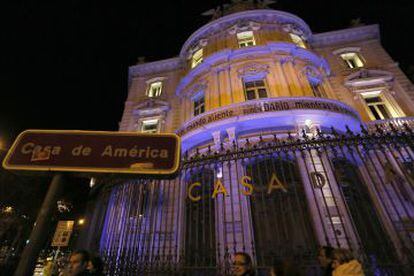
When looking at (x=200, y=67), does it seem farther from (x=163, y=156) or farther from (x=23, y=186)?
(x=23, y=186)

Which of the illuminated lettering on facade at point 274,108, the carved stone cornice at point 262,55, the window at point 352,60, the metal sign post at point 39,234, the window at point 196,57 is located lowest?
the metal sign post at point 39,234

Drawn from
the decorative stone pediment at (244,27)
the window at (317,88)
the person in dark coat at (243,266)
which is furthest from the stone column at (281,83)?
the person in dark coat at (243,266)

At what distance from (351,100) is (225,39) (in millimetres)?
9312

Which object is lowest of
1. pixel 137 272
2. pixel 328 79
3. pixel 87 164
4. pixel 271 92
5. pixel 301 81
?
pixel 137 272

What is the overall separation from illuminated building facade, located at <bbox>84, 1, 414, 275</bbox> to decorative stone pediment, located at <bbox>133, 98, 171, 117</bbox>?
4.1 inches

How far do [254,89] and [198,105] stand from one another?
3974 millimetres

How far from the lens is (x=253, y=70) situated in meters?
14.0

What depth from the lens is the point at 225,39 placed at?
651 inches

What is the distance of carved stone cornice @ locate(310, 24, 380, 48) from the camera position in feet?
57.4

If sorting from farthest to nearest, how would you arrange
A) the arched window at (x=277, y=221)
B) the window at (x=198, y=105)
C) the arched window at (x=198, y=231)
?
1. the window at (x=198, y=105)
2. the arched window at (x=198, y=231)
3. the arched window at (x=277, y=221)

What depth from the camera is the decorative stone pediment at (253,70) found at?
45.3 feet

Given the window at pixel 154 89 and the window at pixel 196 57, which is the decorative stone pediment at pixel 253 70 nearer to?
the window at pixel 196 57

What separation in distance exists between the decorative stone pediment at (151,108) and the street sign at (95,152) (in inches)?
553

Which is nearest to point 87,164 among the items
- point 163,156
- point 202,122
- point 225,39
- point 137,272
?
point 163,156
